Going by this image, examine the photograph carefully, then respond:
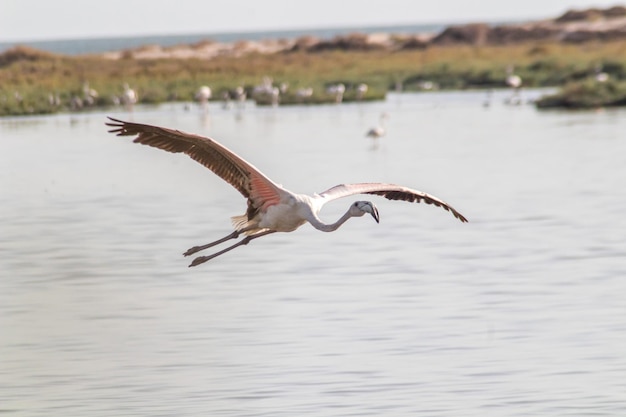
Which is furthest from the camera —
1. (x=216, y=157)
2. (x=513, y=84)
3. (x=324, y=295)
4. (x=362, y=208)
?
(x=513, y=84)

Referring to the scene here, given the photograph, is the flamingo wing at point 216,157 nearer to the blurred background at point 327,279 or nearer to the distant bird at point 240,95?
the blurred background at point 327,279

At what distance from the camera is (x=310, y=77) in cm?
4762

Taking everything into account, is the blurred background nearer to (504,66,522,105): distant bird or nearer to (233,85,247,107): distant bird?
(504,66,522,105): distant bird

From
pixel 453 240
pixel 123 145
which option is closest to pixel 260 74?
pixel 123 145

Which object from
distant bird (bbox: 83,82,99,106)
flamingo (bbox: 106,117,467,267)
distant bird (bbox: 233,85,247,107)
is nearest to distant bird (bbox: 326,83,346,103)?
distant bird (bbox: 233,85,247,107)

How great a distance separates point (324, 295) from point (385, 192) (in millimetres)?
2318

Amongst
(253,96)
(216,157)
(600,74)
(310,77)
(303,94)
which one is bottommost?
(310,77)

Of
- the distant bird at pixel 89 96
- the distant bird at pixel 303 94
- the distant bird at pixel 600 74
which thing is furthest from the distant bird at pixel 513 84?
the distant bird at pixel 89 96

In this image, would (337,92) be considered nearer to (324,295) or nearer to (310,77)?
(310,77)

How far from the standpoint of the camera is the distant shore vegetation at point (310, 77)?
37572 millimetres

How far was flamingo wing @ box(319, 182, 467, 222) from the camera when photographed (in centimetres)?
992

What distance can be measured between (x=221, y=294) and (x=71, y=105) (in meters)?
→ 25.9

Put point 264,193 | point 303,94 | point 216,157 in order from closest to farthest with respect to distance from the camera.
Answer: point 216,157, point 264,193, point 303,94

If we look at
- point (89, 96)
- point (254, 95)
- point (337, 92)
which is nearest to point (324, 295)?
point (337, 92)
